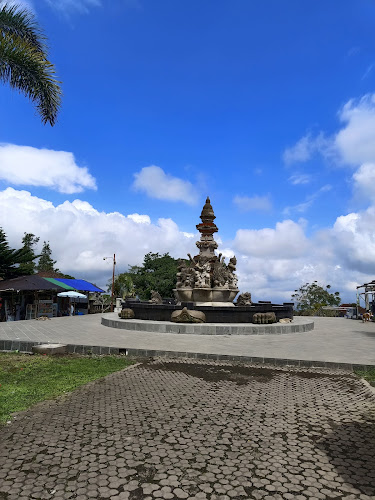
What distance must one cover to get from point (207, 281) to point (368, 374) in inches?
441

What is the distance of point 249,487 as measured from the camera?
274 centimetres

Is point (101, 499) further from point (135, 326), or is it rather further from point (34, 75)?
point (34, 75)

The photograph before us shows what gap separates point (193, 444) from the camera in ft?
11.4

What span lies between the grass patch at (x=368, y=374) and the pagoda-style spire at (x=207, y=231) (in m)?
12.7

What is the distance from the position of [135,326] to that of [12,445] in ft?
33.8

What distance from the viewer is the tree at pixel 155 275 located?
36.9 metres

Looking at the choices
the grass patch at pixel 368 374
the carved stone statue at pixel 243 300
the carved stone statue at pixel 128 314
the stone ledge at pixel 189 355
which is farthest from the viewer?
the carved stone statue at pixel 243 300

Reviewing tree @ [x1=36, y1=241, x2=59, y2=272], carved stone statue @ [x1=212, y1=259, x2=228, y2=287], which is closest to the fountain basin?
carved stone statue @ [x1=212, y1=259, x2=228, y2=287]

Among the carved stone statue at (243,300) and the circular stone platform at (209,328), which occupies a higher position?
the carved stone statue at (243,300)

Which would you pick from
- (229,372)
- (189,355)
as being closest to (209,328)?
(189,355)

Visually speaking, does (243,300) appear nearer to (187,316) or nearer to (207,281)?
(207,281)

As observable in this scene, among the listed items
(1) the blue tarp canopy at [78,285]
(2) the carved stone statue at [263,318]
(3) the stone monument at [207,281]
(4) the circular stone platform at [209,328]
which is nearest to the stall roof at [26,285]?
(1) the blue tarp canopy at [78,285]

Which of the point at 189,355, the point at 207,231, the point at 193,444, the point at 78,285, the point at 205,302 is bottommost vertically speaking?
the point at 193,444

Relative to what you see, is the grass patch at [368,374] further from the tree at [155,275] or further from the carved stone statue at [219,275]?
the tree at [155,275]
